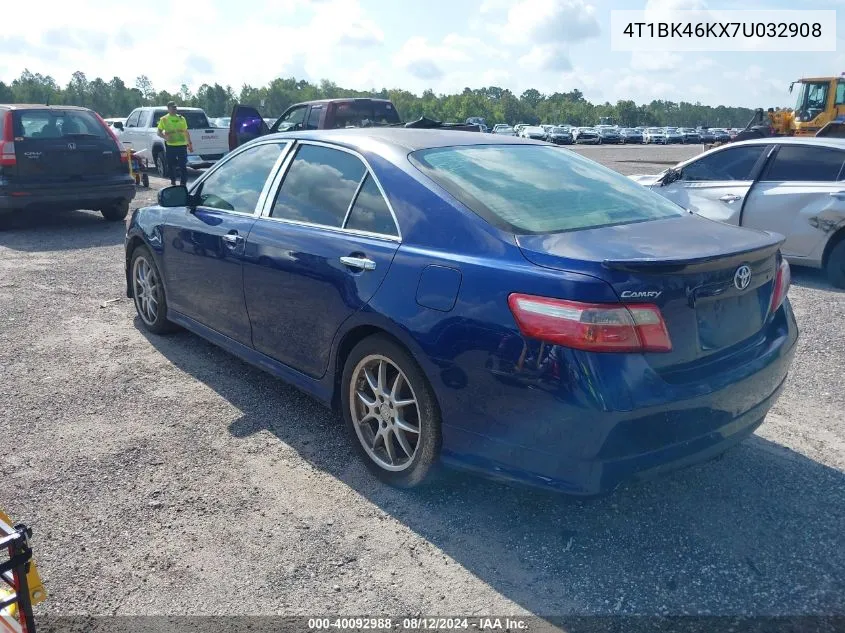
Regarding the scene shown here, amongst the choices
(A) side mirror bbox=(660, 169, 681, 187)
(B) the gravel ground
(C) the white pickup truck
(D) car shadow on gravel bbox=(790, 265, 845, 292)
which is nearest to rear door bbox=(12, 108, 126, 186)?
(B) the gravel ground

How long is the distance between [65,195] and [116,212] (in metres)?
1.27

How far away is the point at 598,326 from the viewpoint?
249 centimetres

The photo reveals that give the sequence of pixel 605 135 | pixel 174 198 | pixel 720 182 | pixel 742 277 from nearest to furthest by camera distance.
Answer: pixel 742 277
pixel 174 198
pixel 720 182
pixel 605 135

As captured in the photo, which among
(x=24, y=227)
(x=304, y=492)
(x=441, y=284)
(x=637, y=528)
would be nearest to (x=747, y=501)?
(x=637, y=528)

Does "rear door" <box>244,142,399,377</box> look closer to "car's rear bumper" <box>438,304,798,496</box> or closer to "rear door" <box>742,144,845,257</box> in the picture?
"car's rear bumper" <box>438,304,798,496</box>

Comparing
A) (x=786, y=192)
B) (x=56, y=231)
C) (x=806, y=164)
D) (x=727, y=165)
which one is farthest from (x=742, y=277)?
(x=56, y=231)

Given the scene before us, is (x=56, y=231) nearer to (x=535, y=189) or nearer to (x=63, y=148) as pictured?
(x=63, y=148)

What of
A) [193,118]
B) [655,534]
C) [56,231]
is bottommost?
[655,534]

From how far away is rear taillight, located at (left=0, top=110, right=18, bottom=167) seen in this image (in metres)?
9.71

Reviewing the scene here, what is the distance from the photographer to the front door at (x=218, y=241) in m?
4.17

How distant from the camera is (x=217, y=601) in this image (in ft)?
8.57

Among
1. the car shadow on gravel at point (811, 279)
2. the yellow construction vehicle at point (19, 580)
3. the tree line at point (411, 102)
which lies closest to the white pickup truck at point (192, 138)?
the car shadow on gravel at point (811, 279)

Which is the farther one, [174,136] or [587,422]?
[174,136]

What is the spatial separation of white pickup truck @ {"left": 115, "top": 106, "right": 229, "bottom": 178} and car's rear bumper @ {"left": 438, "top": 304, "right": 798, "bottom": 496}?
16.0m
